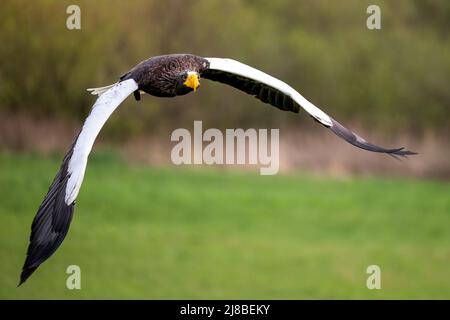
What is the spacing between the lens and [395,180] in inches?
1119

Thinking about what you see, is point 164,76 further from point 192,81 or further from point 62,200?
point 62,200

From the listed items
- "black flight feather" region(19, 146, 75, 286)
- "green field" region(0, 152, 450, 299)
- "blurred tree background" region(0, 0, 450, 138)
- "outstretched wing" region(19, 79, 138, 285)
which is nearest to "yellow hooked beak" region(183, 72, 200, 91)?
"outstretched wing" region(19, 79, 138, 285)

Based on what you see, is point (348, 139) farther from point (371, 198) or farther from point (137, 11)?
point (371, 198)

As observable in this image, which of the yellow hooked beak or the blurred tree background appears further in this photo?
the blurred tree background

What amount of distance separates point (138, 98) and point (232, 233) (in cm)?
1753

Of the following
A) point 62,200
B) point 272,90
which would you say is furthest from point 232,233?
point 62,200

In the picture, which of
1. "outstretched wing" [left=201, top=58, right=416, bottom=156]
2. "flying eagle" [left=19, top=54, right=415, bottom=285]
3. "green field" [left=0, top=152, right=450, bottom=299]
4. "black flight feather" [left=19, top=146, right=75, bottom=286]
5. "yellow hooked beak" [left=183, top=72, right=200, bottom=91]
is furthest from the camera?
"green field" [left=0, top=152, right=450, bottom=299]

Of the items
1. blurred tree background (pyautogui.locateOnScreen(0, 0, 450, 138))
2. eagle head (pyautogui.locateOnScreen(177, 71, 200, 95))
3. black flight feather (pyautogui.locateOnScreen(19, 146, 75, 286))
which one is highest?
blurred tree background (pyautogui.locateOnScreen(0, 0, 450, 138))

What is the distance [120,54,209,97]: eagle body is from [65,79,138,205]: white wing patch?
46 cm

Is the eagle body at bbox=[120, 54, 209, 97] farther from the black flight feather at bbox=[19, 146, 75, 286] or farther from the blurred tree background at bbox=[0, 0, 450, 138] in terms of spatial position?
the blurred tree background at bbox=[0, 0, 450, 138]

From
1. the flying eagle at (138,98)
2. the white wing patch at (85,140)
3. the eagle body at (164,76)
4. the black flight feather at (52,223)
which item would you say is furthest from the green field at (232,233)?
the black flight feather at (52,223)

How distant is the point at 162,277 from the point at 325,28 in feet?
25.3

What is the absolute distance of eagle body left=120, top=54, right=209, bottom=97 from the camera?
9.07 m
